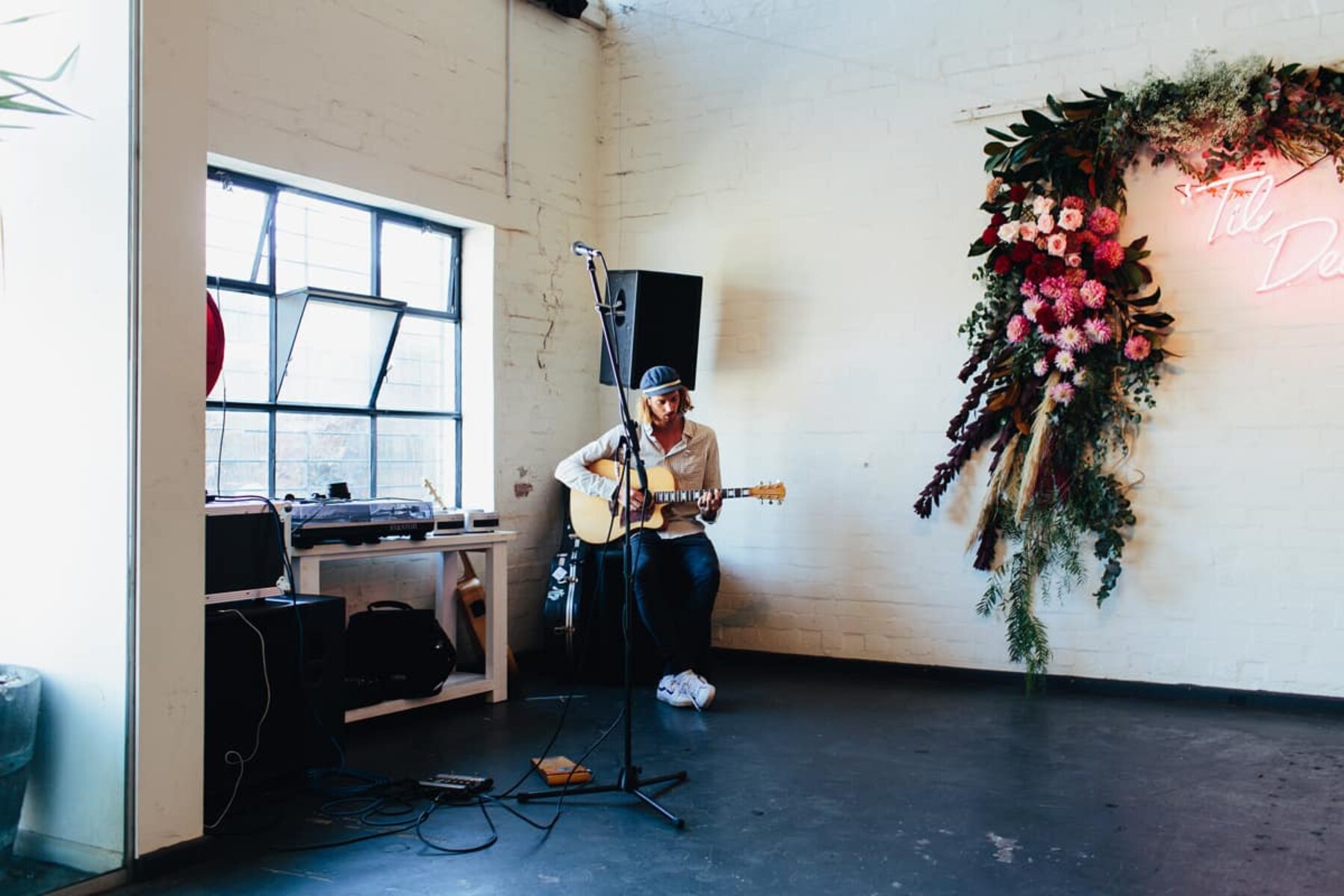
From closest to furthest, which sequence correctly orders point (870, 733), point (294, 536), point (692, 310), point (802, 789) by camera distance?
point (802, 789)
point (294, 536)
point (870, 733)
point (692, 310)

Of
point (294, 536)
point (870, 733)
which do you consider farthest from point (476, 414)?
point (870, 733)

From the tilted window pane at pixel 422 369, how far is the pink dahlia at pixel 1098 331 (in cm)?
308

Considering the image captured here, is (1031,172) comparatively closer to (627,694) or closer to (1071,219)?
(1071,219)

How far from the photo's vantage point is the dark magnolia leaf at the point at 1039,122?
4.89 m

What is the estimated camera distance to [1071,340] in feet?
15.3

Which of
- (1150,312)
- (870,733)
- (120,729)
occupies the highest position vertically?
(1150,312)

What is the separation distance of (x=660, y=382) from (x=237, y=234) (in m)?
1.89

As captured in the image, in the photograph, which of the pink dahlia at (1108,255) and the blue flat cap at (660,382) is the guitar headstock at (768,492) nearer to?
the blue flat cap at (660,382)

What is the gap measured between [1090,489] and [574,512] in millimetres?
2425

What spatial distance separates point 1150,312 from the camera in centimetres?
475

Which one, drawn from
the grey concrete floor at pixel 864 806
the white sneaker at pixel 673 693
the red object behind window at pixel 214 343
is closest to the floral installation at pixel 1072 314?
the grey concrete floor at pixel 864 806

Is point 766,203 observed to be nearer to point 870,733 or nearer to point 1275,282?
point 1275,282

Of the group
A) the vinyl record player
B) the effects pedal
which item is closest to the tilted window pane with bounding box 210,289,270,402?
the vinyl record player

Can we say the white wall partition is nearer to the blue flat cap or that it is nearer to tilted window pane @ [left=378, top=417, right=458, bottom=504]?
tilted window pane @ [left=378, top=417, right=458, bottom=504]
